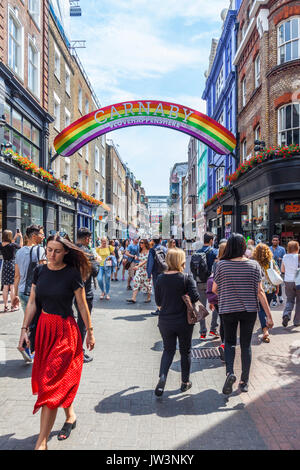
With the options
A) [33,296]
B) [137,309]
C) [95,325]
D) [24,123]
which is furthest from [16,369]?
[24,123]

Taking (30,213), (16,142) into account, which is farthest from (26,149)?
(30,213)

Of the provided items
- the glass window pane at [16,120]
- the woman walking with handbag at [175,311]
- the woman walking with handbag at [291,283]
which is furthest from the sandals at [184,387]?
the glass window pane at [16,120]

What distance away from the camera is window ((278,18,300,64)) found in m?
14.1

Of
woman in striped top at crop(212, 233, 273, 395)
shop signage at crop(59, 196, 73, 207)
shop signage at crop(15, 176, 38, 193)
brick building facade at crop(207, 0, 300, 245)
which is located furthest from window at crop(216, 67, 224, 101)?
woman in striped top at crop(212, 233, 273, 395)

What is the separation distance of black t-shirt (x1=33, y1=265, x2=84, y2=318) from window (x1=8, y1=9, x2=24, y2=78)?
1241 centimetres

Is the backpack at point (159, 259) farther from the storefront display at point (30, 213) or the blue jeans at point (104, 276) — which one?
the storefront display at point (30, 213)

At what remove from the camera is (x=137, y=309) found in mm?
9039

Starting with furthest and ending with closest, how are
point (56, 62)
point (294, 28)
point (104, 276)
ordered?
point (56, 62), point (294, 28), point (104, 276)

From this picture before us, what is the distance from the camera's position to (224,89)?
23.6m

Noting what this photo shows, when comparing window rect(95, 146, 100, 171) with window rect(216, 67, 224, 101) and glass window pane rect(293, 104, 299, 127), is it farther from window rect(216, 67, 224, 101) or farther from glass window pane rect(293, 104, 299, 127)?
glass window pane rect(293, 104, 299, 127)

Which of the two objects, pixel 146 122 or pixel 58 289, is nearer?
pixel 58 289

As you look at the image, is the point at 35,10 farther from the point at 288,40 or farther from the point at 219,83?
the point at 219,83

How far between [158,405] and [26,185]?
11882 millimetres

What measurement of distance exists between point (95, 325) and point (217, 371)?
10.1 ft
